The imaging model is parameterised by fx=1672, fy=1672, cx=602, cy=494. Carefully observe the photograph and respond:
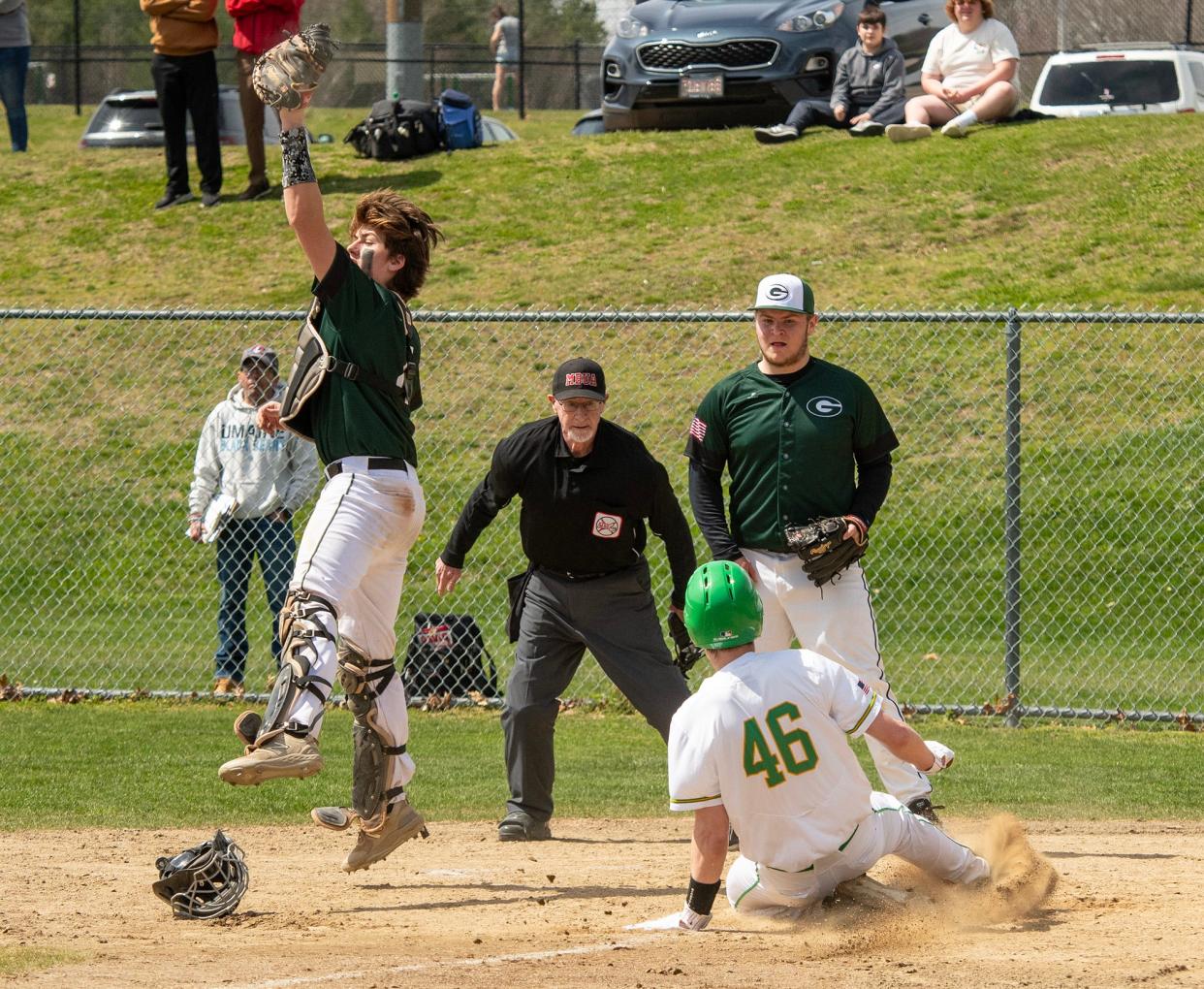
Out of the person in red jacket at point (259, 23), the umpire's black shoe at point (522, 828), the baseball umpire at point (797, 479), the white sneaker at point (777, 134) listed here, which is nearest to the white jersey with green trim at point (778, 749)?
the baseball umpire at point (797, 479)

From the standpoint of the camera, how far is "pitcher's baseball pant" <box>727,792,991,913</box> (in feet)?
17.8

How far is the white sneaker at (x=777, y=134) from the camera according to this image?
17.9 m

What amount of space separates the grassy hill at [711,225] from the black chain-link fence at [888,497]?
3.54 feet

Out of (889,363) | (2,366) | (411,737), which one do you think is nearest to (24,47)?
(2,366)

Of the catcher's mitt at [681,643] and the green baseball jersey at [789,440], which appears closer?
the green baseball jersey at [789,440]

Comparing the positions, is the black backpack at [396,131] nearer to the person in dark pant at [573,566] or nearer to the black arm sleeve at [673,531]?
the person in dark pant at [573,566]

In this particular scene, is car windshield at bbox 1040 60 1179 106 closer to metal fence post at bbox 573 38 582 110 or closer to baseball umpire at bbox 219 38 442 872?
baseball umpire at bbox 219 38 442 872

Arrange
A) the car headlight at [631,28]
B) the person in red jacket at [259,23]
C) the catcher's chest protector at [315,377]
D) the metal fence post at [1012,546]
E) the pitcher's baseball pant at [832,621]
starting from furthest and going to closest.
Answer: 1. the car headlight at [631,28]
2. the person in red jacket at [259,23]
3. the metal fence post at [1012,546]
4. the pitcher's baseball pant at [832,621]
5. the catcher's chest protector at [315,377]

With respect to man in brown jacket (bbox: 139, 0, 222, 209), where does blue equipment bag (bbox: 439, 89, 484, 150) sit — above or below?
below

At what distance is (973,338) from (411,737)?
6555 mm

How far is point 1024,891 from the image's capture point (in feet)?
19.1

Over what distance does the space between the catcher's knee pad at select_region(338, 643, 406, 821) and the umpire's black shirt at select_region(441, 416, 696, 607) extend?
1.15m

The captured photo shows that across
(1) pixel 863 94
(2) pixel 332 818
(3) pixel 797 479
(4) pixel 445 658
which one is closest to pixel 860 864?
(3) pixel 797 479

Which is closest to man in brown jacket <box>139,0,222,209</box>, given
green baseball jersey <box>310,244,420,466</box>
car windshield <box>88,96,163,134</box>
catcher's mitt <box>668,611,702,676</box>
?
car windshield <box>88,96,163,134</box>
